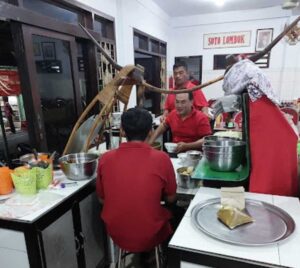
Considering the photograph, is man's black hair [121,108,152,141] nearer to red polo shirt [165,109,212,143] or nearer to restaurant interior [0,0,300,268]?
restaurant interior [0,0,300,268]

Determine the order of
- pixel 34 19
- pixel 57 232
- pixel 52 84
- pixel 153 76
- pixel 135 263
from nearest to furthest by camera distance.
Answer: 1. pixel 57 232
2. pixel 34 19
3. pixel 135 263
4. pixel 52 84
5. pixel 153 76

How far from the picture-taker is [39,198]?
140 cm

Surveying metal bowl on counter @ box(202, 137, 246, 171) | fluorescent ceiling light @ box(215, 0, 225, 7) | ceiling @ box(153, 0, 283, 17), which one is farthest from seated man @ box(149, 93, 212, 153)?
fluorescent ceiling light @ box(215, 0, 225, 7)

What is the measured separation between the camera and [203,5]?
5.08m

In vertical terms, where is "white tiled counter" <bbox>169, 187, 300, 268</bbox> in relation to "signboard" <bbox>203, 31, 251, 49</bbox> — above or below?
below

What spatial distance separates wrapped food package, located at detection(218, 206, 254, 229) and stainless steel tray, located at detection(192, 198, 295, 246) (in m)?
0.02

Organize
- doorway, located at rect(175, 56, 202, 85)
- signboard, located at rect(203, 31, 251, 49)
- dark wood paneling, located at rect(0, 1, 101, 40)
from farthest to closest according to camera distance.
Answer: doorway, located at rect(175, 56, 202, 85)
signboard, located at rect(203, 31, 251, 49)
dark wood paneling, located at rect(0, 1, 101, 40)

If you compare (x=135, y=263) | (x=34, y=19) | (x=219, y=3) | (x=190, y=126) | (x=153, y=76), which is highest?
(x=219, y=3)

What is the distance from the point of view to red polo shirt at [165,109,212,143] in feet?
8.25

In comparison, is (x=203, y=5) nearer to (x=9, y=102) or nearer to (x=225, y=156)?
(x=9, y=102)

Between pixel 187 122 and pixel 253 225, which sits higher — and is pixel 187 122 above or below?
above

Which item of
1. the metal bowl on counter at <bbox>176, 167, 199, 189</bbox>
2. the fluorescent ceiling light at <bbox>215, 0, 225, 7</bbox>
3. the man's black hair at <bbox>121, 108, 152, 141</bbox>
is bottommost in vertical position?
the metal bowl on counter at <bbox>176, 167, 199, 189</bbox>

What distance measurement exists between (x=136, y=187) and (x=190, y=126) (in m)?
1.37

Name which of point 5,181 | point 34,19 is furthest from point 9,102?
point 5,181
